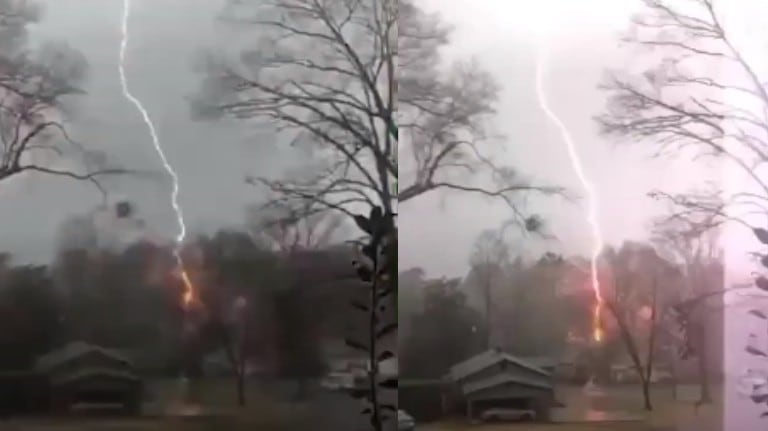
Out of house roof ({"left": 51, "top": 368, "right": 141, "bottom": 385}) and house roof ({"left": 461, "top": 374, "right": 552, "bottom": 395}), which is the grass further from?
house roof ({"left": 461, "top": 374, "right": 552, "bottom": 395})

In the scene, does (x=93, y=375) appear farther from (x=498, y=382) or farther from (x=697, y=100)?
(x=697, y=100)

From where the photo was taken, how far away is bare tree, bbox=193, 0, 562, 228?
1.75 metres

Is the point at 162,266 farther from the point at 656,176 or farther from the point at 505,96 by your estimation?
the point at 656,176

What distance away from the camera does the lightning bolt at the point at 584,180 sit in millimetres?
1795

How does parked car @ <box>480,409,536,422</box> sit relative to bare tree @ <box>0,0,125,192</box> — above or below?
below

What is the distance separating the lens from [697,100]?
1.81 meters

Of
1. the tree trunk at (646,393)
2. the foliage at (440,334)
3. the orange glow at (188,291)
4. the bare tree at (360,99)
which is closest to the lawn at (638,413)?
the tree trunk at (646,393)

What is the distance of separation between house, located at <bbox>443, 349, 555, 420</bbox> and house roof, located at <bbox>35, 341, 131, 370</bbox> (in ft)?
2.19

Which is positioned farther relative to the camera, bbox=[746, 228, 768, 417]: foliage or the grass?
bbox=[746, 228, 768, 417]: foliage

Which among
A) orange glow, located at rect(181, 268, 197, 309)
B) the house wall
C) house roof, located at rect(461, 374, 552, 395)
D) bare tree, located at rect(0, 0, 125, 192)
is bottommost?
the house wall

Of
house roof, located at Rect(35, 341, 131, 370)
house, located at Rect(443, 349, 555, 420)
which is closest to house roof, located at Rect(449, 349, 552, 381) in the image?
house, located at Rect(443, 349, 555, 420)

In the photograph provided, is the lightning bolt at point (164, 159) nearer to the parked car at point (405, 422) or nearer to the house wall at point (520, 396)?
the parked car at point (405, 422)

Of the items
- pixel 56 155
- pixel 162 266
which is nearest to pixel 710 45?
pixel 162 266

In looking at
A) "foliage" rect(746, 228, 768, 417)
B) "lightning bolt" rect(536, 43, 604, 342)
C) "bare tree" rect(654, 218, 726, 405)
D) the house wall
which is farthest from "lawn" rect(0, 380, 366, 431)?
"foliage" rect(746, 228, 768, 417)
